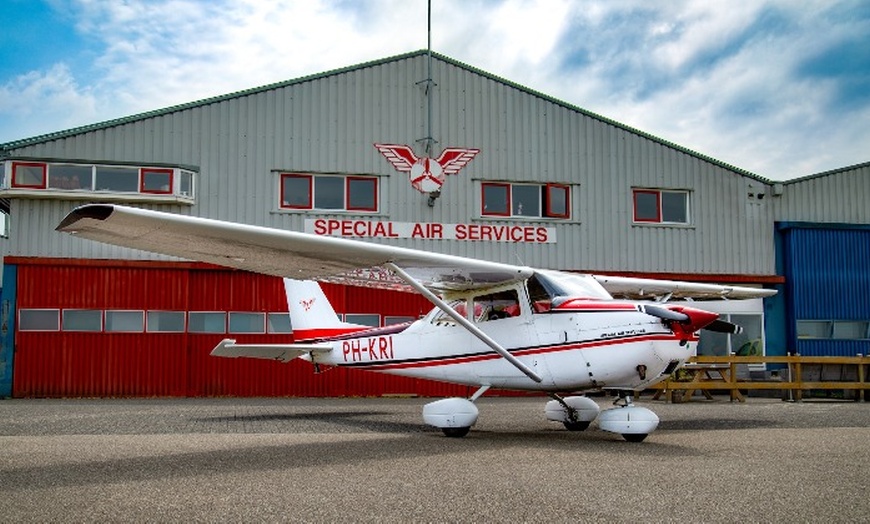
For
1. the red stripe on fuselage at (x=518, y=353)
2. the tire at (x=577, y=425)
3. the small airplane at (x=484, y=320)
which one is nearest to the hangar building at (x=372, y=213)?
the small airplane at (x=484, y=320)

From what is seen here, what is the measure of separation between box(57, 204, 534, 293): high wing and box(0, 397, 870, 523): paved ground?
2.03 m

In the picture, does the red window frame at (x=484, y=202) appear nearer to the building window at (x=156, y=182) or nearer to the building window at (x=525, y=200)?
the building window at (x=525, y=200)

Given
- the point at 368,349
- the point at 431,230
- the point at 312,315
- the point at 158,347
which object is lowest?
the point at 158,347

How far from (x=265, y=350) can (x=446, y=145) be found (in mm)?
9150

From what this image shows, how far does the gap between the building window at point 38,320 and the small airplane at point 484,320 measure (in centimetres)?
784

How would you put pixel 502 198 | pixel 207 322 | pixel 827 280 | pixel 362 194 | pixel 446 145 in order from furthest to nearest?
pixel 827 280 → pixel 502 198 → pixel 446 145 → pixel 362 194 → pixel 207 322

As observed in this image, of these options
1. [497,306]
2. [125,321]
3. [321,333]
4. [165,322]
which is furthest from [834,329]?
[125,321]

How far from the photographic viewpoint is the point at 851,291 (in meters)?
22.4

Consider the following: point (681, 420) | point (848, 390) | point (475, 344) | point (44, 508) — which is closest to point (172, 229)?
point (44, 508)

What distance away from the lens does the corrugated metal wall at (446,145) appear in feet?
63.5

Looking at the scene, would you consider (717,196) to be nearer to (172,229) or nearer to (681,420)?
(681,420)

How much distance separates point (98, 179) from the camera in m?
19.0

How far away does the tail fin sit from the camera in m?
14.2

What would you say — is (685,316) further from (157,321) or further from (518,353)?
(157,321)
